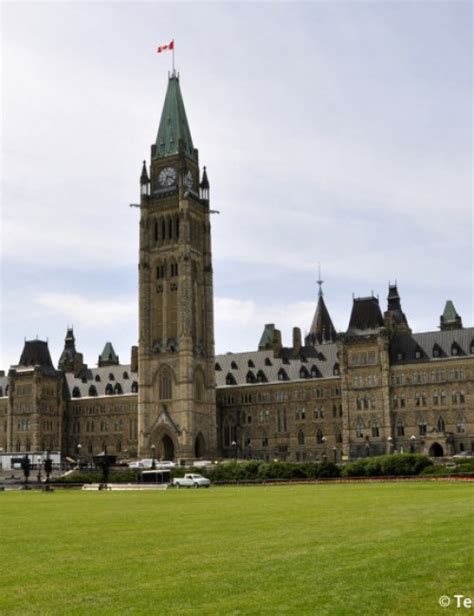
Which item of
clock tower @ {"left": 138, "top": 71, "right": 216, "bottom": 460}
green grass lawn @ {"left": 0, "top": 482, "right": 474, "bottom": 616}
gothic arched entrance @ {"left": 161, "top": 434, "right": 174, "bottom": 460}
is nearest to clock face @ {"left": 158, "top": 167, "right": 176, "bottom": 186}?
clock tower @ {"left": 138, "top": 71, "right": 216, "bottom": 460}

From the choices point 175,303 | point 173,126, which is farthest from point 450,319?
point 173,126

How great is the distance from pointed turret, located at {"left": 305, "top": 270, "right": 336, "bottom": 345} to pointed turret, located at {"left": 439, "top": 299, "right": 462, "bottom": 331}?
3154 centimetres

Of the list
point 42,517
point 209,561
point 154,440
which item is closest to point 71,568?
point 209,561

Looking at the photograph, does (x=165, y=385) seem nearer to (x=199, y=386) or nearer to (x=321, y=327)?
(x=199, y=386)

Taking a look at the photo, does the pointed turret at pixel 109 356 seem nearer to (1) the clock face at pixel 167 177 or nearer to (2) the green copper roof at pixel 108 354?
(2) the green copper roof at pixel 108 354

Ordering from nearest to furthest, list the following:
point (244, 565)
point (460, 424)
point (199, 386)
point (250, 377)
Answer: point (244, 565), point (460, 424), point (199, 386), point (250, 377)

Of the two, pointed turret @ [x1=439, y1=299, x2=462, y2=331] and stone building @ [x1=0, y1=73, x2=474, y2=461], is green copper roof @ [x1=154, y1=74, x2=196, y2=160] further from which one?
pointed turret @ [x1=439, y1=299, x2=462, y2=331]

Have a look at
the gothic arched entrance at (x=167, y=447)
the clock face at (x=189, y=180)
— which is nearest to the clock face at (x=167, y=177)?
the clock face at (x=189, y=180)

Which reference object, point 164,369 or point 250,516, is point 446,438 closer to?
point 164,369

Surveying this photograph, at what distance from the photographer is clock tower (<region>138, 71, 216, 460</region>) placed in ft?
468

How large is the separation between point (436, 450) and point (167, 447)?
43629mm

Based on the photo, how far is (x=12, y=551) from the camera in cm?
2227

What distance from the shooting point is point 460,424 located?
126 meters

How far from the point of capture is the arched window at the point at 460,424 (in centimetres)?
12538
